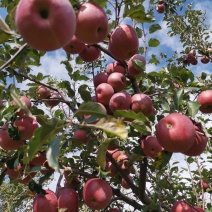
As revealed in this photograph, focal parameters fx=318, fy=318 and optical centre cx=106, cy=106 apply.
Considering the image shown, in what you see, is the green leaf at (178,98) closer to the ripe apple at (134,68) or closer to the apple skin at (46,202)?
the ripe apple at (134,68)

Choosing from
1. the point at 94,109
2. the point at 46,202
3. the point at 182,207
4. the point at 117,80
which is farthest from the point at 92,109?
the point at 182,207

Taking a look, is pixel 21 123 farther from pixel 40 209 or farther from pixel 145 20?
pixel 145 20

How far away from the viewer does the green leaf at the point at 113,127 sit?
1.16 meters

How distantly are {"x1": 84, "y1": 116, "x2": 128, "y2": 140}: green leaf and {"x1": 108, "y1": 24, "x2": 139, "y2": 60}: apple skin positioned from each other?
530 mm

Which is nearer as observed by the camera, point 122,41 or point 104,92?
point 122,41

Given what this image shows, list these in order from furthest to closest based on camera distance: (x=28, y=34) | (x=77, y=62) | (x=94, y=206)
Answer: (x=77, y=62) < (x=94, y=206) < (x=28, y=34)

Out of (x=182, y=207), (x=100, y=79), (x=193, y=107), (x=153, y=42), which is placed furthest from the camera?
(x=153, y=42)

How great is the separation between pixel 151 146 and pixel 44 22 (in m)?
1.10

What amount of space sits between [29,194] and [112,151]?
0.65 metres

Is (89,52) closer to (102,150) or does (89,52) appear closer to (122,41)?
(122,41)

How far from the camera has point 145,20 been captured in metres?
1.71

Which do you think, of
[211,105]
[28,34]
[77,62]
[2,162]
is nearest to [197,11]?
[77,62]

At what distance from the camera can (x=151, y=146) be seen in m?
1.89

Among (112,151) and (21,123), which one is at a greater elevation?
(21,123)
